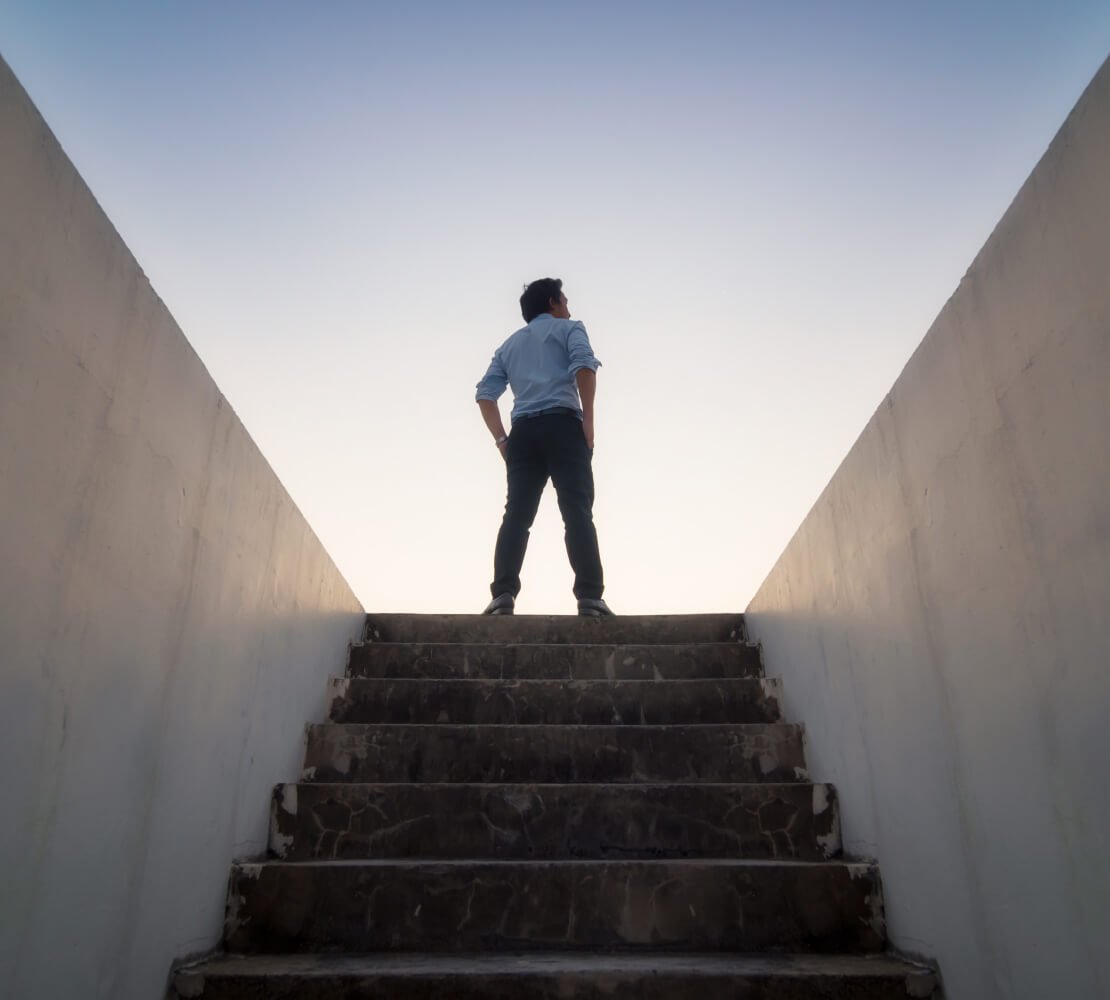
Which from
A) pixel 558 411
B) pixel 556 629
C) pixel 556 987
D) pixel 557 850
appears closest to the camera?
pixel 556 987

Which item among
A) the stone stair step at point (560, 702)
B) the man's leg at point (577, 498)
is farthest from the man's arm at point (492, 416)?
the stone stair step at point (560, 702)

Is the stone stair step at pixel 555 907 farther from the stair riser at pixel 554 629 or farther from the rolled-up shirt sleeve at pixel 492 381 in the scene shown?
the rolled-up shirt sleeve at pixel 492 381

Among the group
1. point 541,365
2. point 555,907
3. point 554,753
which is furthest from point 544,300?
point 555,907

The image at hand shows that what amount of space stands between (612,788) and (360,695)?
3.23 feet

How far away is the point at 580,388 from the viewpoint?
11.1 feet

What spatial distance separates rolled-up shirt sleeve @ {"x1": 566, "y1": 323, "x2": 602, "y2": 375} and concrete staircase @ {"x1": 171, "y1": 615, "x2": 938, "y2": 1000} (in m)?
1.24

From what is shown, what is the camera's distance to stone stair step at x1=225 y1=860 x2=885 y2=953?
1.60m

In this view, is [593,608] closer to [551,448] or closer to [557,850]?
[551,448]

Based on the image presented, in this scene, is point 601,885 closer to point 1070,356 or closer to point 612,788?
point 612,788

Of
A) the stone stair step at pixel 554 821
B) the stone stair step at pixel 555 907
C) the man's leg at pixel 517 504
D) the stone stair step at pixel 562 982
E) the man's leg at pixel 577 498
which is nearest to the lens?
the stone stair step at pixel 562 982

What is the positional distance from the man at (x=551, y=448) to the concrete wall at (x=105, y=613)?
1.63 meters

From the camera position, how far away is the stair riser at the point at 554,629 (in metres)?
2.99

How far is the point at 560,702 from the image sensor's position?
8.13 ft

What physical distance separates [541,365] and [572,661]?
54.1 inches
